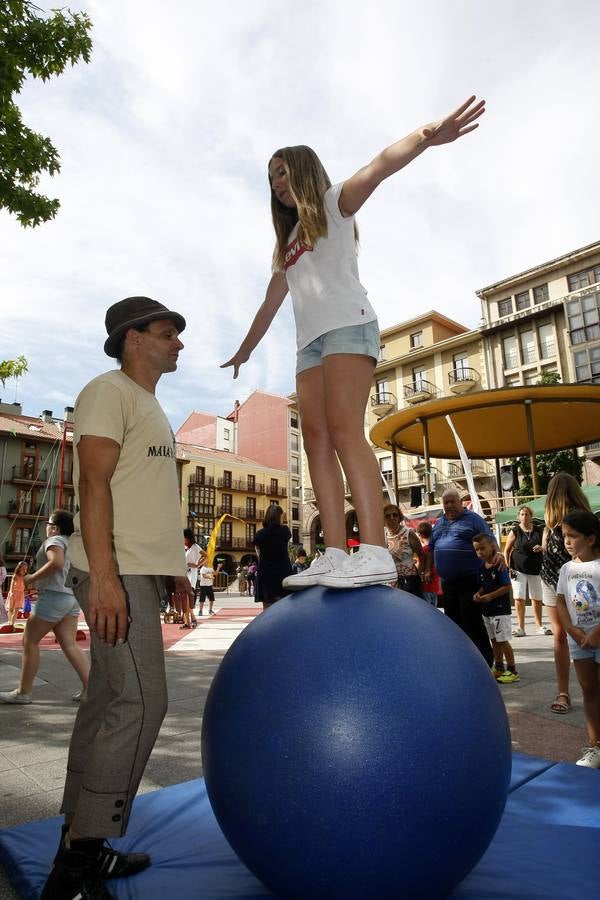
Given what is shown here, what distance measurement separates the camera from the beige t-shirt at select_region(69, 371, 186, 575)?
7.98ft

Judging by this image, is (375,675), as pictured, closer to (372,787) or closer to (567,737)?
(372,787)

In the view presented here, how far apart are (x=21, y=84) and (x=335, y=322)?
24.3 feet

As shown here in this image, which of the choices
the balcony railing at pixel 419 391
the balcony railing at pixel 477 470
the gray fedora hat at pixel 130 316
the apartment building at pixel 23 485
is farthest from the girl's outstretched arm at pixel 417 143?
the apartment building at pixel 23 485

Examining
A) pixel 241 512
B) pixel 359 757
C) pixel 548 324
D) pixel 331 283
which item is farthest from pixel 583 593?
pixel 241 512

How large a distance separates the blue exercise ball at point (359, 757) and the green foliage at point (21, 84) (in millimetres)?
7762

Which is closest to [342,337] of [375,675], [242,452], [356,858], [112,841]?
[375,675]

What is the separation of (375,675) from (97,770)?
1063 millimetres

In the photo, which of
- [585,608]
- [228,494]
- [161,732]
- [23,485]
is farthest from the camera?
[228,494]

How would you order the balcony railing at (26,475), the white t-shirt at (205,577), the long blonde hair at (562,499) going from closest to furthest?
the long blonde hair at (562,499)
the white t-shirt at (205,577)
the balcony railing at (26,475)

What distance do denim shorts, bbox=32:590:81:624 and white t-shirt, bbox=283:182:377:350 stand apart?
4.09 metres

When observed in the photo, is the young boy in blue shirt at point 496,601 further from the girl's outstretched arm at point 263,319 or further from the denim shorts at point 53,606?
the denim shorts at point 53,606

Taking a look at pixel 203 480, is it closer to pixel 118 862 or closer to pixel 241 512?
pixel 241 512

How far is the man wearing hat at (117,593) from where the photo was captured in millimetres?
2197

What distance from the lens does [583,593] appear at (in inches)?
166
